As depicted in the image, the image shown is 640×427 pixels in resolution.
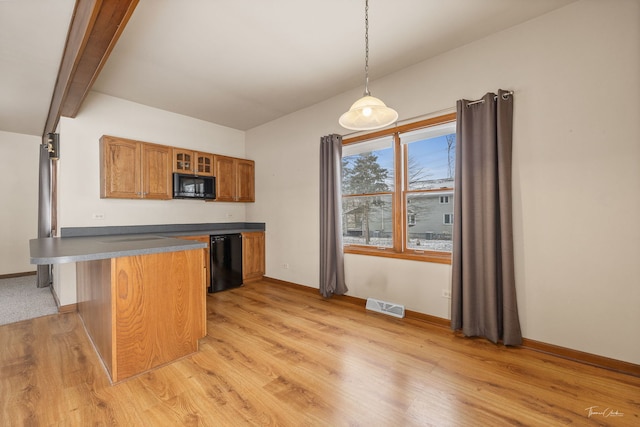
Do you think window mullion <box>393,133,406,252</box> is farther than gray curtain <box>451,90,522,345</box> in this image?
Yes

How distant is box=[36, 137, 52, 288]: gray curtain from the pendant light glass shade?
5.06m

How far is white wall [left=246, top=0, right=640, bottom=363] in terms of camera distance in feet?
6.66

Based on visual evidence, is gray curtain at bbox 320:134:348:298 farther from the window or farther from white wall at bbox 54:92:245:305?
white wall at bbox 54:92:245:305

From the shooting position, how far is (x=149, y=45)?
103 inches

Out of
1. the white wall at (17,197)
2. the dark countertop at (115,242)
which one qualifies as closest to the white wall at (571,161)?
the dark countertop at (115,242)

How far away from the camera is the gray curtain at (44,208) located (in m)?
4.32

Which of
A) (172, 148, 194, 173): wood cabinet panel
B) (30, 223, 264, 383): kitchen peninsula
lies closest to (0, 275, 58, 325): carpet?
(30, 223, 264, 383): kitchen peninsula

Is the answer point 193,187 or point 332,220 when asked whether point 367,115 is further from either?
point 193,187

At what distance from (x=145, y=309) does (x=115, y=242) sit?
819 mm

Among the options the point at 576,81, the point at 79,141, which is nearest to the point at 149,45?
the point at 79,141

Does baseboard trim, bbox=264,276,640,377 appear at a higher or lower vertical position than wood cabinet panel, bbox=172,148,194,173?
lower

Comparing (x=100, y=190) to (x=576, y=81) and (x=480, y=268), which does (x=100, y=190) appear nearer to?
Result: (x=480, y=268)

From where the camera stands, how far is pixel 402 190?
332 cm

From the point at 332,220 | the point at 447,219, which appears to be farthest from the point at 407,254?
the point at 332,220
